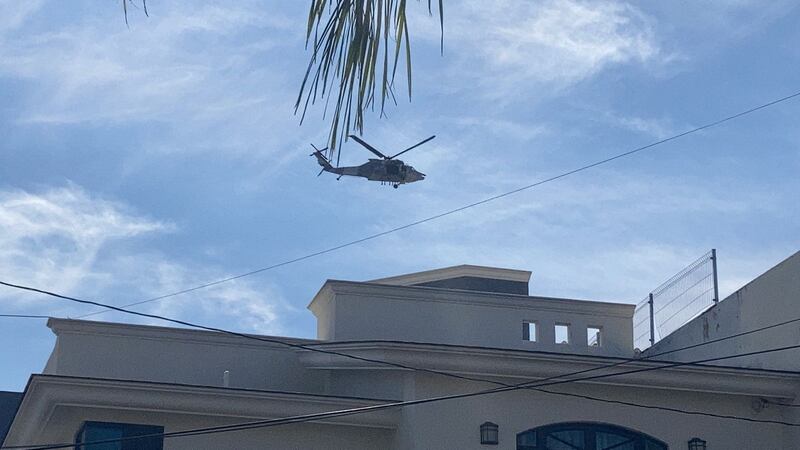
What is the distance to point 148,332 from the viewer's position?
1936 cm

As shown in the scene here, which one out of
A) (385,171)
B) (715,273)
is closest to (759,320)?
(715,273)

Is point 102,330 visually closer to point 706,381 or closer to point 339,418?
point 339,418

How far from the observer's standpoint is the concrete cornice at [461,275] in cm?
2653

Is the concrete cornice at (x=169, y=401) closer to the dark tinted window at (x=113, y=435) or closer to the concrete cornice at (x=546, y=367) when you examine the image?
the dark tinted window at (x=113, y=435)

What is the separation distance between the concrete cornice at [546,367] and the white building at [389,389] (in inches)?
0.8

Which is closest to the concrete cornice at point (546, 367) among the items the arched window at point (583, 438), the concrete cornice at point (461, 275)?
the arched window at point (583, 438)

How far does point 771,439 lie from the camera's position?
17812 mm

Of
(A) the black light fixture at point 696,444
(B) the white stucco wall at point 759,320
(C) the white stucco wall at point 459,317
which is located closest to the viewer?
(A) the black light fixture at point 696,444

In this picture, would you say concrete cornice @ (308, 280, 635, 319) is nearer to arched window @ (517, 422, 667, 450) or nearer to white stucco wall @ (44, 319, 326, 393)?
white stucco wall @ (44, 319, 326, 393)

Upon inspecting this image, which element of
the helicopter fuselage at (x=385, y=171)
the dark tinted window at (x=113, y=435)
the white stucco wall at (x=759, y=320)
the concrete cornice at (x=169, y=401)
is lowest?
the dark tinted window at (x=113, y=435)

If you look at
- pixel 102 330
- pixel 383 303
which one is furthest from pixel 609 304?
pixel 102 330

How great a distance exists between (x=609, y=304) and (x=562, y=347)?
1.29 meters

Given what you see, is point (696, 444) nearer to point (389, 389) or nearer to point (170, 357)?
point (389, 389)

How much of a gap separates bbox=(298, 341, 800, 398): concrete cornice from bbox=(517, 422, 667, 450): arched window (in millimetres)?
672
